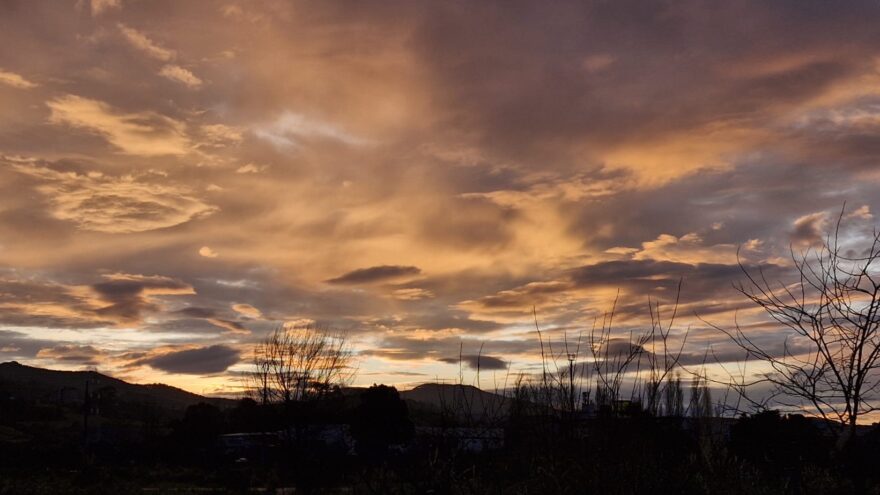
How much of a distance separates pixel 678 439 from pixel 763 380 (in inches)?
194

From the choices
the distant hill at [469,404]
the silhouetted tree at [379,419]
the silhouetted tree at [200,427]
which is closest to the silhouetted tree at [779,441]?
the distant hill at [469,404]

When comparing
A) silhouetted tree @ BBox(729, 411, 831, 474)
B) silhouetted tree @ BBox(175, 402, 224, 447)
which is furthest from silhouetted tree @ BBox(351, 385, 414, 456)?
silhouetted tree @ BBox(729, 411, 831, 474)

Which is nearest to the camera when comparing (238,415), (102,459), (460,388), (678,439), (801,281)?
(801,281)

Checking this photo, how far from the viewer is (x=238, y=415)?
63.2 m

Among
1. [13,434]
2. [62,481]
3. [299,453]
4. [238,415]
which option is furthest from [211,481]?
[13,434]

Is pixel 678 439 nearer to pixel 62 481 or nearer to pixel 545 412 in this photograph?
pixel 545 412

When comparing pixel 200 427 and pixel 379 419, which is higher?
pixel 379 419

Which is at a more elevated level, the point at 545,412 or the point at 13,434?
the point at 545,412

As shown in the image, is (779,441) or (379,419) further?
(379,419)

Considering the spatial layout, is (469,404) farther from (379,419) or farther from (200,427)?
(200,427)

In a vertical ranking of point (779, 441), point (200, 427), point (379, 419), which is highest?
point (779, 441)

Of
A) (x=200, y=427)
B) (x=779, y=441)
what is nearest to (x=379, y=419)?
(x=200, y=427)

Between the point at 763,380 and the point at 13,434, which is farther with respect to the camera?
the point at 13,434

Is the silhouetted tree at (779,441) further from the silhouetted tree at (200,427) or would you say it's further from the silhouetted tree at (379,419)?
the silhouetted tree at (200,427)
